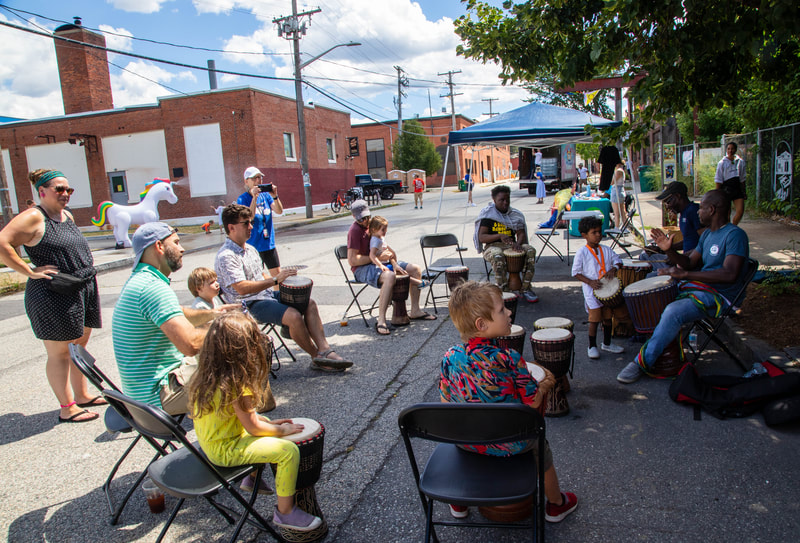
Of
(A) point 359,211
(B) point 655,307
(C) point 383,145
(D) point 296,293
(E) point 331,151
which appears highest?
(C) point 383,145

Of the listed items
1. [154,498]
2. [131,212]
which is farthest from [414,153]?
[154,498]

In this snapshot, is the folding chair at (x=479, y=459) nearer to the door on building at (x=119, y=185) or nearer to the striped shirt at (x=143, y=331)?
the striped shirt at (x=143, y=331)

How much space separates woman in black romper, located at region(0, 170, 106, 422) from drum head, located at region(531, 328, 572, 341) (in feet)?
11.7

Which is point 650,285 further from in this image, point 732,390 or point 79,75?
point 79,75

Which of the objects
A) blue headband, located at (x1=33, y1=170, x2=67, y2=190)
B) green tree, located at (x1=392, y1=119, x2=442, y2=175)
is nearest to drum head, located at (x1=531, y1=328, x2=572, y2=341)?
blue headband, located at (x1=33, y1=170, x2=67, y2=190)

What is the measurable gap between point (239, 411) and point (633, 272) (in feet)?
14.3

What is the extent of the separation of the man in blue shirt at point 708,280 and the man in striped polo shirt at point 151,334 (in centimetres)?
337

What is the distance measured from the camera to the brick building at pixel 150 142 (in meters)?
26.4

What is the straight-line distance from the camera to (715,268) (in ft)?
14.4

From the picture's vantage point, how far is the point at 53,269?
4176 millimetres

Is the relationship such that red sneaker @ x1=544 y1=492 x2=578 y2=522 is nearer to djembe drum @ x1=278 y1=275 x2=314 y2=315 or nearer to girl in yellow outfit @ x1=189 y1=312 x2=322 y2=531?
girl in yellow outfit @ x1=189 y1=312 x2=322 y2=531

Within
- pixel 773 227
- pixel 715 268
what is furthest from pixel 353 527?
pixel 773 227

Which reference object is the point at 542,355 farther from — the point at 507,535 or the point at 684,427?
the point at 507,535

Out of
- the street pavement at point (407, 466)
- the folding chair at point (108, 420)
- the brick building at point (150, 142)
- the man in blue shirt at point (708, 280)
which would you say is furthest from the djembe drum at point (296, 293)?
the brick building at point (150, 142)
